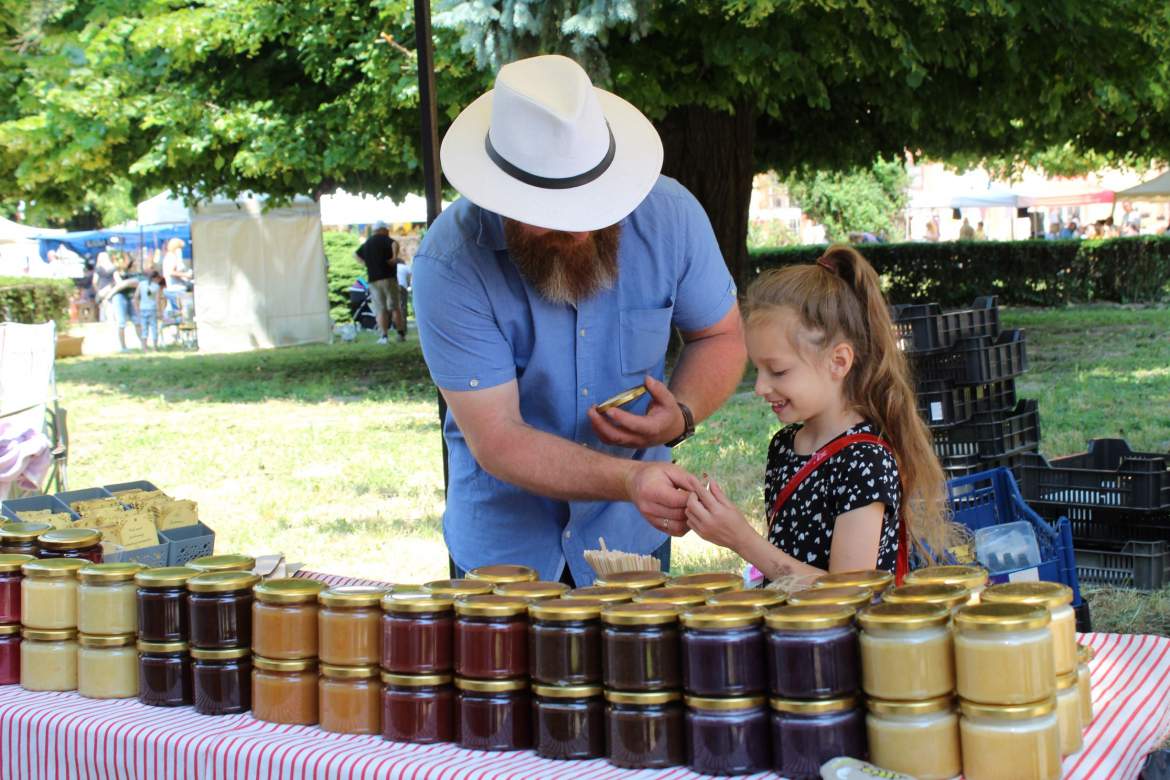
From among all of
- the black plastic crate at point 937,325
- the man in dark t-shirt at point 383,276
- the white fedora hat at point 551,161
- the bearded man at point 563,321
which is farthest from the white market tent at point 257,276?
the white fedora hat at point 551,161

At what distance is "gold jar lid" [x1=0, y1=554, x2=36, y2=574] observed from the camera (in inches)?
89.4

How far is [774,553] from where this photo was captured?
2211 millimetres

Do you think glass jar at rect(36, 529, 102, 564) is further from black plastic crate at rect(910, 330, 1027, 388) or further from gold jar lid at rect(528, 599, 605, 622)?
black plastic crate at rect(910, 330, 1027, 388)

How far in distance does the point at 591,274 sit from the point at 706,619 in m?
1.06

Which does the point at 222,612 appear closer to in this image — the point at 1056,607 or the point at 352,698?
the point at 352,698

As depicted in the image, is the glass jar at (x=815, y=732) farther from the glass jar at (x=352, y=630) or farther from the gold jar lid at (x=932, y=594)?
the glass jar at (x=352, y=630)

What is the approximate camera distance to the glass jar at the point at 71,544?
7.95ft

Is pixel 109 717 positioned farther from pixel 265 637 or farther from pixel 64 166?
pixel 64 166

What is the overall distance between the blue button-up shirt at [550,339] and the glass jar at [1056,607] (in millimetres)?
1090

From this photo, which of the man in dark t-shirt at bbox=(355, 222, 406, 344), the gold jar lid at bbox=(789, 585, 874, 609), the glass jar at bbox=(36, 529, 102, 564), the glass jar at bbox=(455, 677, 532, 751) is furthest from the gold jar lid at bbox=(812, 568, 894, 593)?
the man in dark t-shirt at bbox=(355, 222, 406, 344)

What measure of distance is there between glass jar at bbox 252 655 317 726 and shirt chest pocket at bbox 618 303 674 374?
100 cm

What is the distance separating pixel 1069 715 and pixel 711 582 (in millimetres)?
528

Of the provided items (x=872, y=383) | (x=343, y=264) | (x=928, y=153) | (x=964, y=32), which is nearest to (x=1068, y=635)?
(x=872, y=383)

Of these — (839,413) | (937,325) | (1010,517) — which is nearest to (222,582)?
(839,413)
